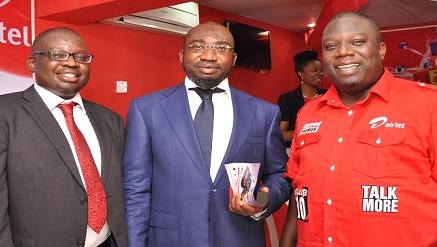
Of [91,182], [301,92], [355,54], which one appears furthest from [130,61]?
[355,54]

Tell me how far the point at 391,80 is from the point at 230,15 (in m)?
6.05

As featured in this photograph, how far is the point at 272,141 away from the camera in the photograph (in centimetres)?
254

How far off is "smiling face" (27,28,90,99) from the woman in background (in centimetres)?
316

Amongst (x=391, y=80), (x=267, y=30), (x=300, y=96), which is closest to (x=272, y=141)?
(x=391, y=80)

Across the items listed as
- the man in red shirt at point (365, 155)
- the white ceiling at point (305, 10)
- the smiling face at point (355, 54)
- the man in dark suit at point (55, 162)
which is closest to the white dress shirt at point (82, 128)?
the man in dark suit at point (55, 162)

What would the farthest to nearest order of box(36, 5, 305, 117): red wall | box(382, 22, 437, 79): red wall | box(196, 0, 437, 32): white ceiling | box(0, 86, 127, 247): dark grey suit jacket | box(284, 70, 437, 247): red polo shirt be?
box(382, 22, 437, 79): red wall < box(196, 0, 437, 32): white ceiling < box(36, 5, 305, 117): red wall < box(0, 86, 127, 247): dark grey suit jacket < box(284, 70, 437, 247): red polo shirt

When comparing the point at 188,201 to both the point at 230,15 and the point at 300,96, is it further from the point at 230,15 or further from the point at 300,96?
the point at 230,15

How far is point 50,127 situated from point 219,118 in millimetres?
832

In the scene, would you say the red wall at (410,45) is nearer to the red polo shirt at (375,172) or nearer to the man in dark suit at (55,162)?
the red polo shirt at (375,172)

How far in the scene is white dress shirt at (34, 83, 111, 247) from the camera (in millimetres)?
2260

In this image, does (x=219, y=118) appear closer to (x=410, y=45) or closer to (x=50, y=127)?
(x=50, y=127)

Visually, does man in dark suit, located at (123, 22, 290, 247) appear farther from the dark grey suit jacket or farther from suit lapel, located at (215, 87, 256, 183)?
the dark grey suit jacket

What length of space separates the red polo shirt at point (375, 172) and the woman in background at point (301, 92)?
10.2 feet

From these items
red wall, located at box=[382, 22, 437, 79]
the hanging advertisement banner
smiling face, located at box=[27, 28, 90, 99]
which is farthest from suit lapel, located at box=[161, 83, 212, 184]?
red wall, located at box=[382, 22, 437, 79]
